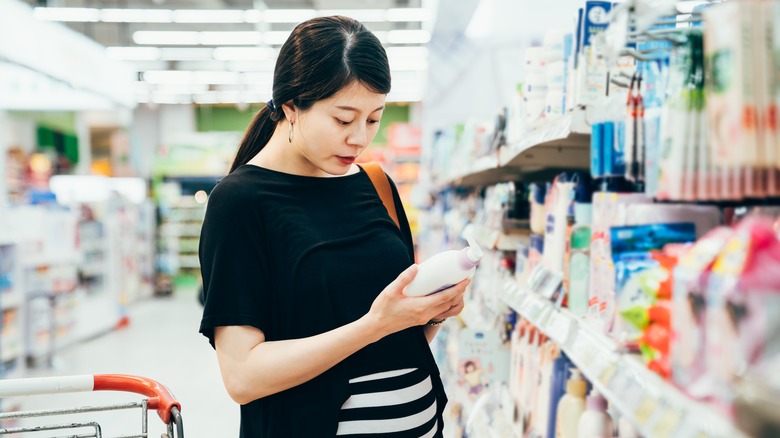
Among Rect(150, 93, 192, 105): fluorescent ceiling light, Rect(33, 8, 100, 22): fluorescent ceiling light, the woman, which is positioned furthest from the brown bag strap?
Rect(150, 93, 192, 105): fluorescent ceiling light

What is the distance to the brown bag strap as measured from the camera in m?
1.57

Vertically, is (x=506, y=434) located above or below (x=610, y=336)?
below

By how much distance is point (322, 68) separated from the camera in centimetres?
130

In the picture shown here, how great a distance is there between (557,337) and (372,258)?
16.5 inches


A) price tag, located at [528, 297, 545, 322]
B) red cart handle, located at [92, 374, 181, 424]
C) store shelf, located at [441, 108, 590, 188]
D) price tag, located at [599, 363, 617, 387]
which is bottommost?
red cart handle, located at [92, 374, 181, 424]

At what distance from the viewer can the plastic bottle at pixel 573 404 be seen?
5.01 feet

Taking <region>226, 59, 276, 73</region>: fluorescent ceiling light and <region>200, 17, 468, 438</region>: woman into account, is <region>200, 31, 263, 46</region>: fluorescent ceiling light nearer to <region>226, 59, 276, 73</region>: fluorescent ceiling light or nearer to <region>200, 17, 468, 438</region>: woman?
<region>226, 59, 276, 73</region>: fluorescent ceiling light

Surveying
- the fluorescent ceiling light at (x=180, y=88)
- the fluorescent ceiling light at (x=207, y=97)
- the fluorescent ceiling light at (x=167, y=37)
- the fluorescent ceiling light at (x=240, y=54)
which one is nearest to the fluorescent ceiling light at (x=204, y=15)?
the fluorescent ceiling light at (x=167, y=37)

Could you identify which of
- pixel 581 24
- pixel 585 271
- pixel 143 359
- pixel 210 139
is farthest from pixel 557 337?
pixel 210 139

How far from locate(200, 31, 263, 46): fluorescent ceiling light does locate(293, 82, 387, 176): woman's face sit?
10074mm

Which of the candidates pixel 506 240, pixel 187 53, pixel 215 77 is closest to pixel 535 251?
pixel 506 240

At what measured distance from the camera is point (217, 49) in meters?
12.2

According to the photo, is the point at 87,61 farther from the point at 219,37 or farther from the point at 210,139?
the point at 210,139

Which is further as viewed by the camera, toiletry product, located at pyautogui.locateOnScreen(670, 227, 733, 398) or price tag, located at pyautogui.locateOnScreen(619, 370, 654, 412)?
price tag, located at pyautogui.locateOnScreen(619, 370, 654, 412)
